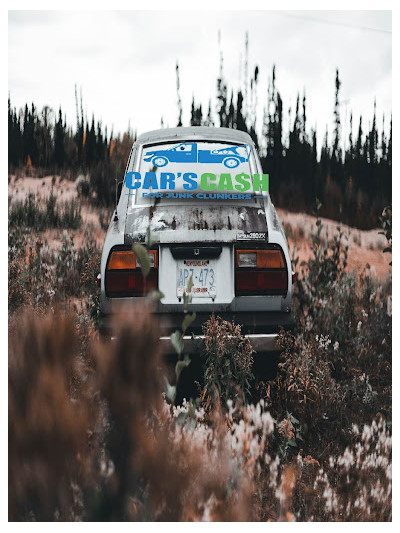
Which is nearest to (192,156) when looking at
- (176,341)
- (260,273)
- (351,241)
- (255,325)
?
(260,273)

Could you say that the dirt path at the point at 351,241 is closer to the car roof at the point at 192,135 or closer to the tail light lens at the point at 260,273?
the car roof at the point at 192,135

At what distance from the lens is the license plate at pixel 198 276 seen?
9.73ft

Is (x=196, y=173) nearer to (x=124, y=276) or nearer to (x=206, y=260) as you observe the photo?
(x=206, y=260)

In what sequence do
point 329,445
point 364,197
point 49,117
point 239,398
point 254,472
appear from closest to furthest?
point 254,472, point 239,398, point 329,445, point 49,117, point 364,197

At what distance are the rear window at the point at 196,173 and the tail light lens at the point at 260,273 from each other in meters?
0.46

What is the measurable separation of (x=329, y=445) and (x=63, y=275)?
3.66 m

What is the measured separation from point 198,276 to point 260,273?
1.32 ft

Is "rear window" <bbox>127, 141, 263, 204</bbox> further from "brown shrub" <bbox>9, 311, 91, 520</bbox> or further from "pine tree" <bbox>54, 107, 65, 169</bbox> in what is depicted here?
"brown shrub" <bbox>9, 311, 91, 520</bbox>

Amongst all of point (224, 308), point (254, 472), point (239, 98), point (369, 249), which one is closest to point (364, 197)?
point (369, 249)

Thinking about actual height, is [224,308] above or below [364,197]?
below

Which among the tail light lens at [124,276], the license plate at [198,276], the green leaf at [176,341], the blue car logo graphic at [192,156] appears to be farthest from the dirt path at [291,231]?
the green leaf at [176,341]

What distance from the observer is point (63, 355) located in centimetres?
135

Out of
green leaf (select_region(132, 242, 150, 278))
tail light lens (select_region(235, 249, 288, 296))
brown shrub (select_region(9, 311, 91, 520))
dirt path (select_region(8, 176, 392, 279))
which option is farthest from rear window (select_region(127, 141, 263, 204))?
dirt path (select_region(8, 176, 392, 279))

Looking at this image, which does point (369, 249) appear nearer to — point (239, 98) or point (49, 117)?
point (239, 98)
